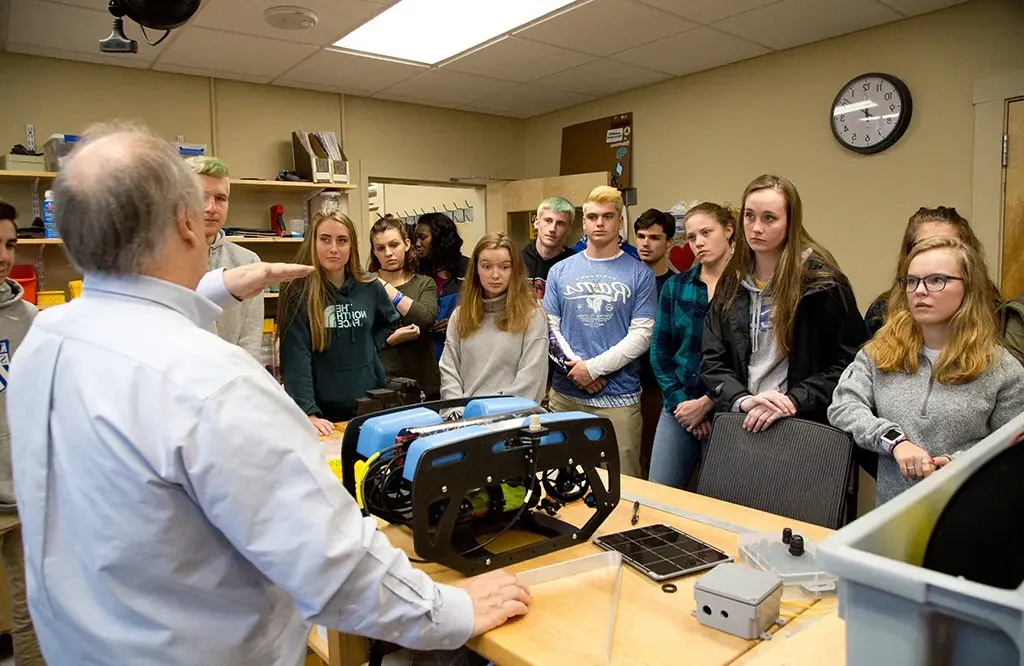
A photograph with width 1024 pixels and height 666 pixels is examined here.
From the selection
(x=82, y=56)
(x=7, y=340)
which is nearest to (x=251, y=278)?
(x=7, y=340)

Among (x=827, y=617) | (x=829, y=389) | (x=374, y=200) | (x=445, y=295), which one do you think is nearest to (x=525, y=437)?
(x=827, y=617)

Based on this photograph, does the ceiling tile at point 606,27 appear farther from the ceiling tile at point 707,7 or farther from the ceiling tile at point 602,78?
the ceiling tile at point 602,78

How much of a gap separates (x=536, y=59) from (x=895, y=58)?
197 centimetres

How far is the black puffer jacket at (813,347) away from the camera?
198 cm

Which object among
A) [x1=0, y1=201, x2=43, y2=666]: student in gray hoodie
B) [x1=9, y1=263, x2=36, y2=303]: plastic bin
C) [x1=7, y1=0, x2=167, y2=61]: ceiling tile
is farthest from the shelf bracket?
[x1=0, y1=201, x2=43, y2=666]: student in gray hoodie

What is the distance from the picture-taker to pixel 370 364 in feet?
8.44

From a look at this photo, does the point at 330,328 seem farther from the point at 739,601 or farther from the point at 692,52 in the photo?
the point at 692,52

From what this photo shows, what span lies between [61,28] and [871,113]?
13.8 ft

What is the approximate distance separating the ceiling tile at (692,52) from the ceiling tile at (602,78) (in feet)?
0.39

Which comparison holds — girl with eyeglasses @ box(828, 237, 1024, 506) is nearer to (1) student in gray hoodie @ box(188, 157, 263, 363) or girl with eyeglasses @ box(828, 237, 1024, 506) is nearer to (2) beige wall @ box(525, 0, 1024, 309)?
(1) student in gray hoodie @ box(188, 157, 263, 363)

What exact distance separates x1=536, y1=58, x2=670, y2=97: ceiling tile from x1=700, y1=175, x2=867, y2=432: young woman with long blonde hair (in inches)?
97.5

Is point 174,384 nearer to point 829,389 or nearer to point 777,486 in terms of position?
point 777,486

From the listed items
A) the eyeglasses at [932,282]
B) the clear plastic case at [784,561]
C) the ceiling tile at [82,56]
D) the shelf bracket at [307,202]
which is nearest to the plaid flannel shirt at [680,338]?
the eyeglasses at [932,282]

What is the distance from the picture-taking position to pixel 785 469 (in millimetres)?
1646
